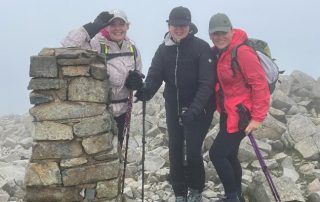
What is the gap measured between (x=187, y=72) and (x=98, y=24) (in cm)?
175

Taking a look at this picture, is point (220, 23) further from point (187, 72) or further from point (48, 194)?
point (48, 194)

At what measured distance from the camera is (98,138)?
7484 millimetres

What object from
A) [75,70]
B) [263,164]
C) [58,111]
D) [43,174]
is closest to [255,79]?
[263,164]

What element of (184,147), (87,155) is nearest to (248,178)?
(184,147)

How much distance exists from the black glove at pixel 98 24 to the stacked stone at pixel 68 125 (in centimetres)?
54

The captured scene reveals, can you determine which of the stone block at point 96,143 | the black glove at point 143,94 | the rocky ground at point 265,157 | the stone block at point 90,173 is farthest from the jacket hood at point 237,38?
the rocky ground at point 265,157

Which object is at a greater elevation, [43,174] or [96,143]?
[96,143]

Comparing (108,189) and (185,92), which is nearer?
(108,189)

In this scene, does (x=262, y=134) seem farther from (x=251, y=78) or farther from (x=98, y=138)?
(x=98, y=138)

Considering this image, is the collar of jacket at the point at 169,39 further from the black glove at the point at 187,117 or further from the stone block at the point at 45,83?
the stone block at the point at 45,83

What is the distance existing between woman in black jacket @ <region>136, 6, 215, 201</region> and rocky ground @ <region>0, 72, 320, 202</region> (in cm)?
146

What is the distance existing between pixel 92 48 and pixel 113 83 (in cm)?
72

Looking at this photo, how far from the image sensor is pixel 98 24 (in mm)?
7727

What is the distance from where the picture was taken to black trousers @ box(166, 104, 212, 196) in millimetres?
8039
